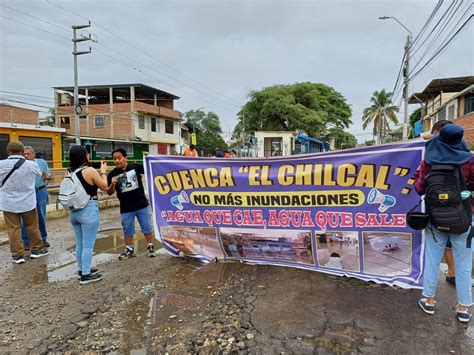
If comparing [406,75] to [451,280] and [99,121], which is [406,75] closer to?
[451,280]

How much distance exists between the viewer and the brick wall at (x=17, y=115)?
79.8 feet

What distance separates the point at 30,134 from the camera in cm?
2152

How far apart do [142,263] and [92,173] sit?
156cm

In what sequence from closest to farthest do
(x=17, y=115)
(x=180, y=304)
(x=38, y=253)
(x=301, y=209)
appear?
(x=180, y=304) < (x=301, y=209) < (x=38, y=253) < (x=17, y=115)

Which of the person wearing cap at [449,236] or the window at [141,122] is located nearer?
the person wearing cap at [449,236]

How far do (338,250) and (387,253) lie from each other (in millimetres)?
497

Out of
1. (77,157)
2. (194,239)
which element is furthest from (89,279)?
(77,157)

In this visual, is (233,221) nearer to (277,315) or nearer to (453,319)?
(277,315)

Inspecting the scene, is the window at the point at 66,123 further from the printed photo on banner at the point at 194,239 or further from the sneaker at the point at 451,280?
the sneaker at the point at 451,280

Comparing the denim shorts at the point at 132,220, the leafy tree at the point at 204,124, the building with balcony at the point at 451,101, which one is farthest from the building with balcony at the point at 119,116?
the denim shorts at the point at 132,220

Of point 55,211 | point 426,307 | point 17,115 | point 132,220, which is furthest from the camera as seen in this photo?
point 17,115

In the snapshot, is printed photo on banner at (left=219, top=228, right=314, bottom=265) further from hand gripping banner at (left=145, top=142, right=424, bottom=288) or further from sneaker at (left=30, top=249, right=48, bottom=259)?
sneaker at (left=30, top=249, right=48, bottom=259)

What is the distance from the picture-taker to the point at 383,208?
3.37 meters

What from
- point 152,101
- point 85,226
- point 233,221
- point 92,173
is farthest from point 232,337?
point 152,101
